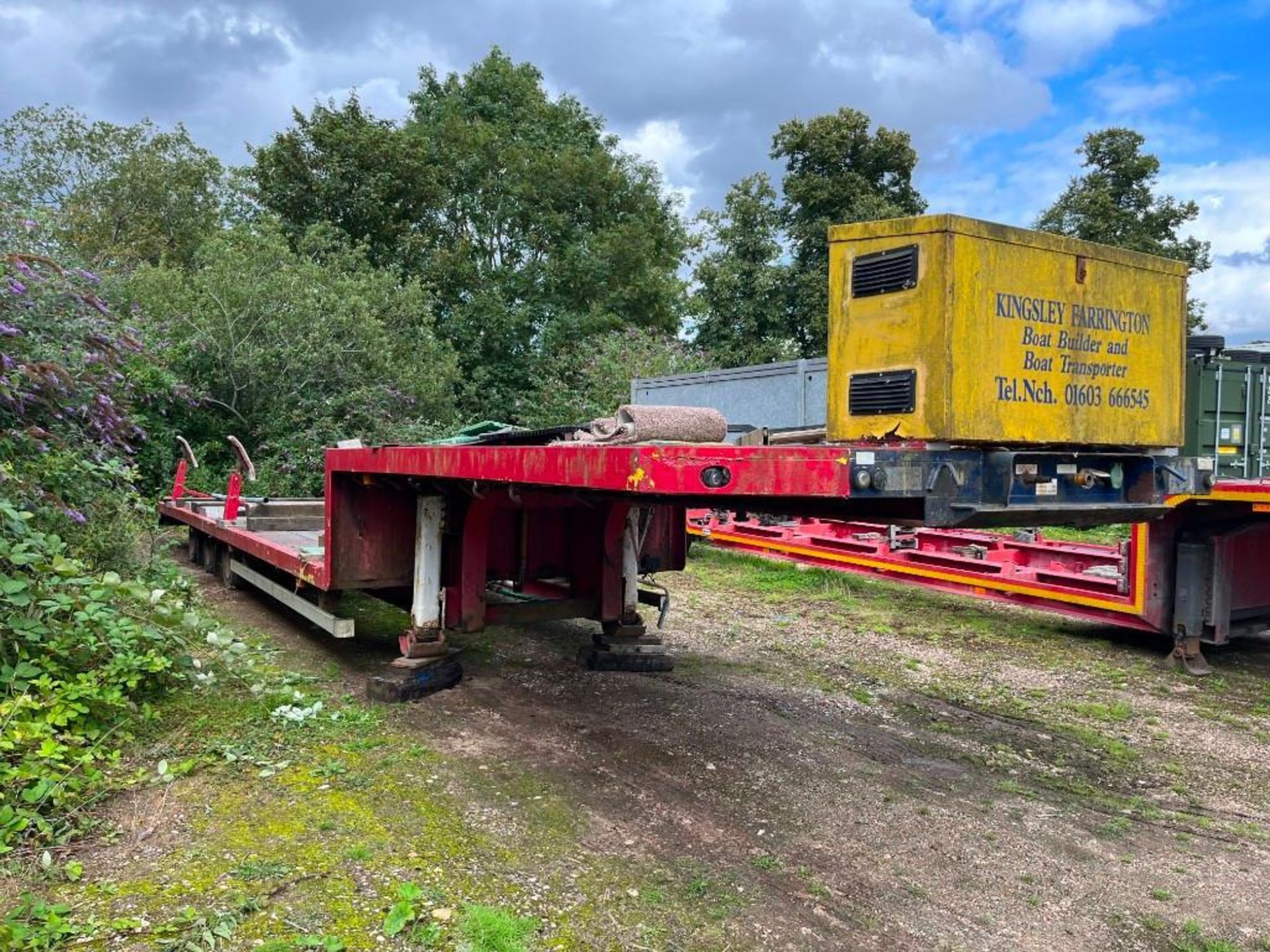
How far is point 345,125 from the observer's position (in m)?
21.9

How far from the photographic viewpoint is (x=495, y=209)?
83.5 feet

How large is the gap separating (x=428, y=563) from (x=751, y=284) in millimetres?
18984

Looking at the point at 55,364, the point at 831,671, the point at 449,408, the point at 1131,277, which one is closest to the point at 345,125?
the point at 449,408

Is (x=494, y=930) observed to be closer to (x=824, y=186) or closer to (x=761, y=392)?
(x=761, y=392)

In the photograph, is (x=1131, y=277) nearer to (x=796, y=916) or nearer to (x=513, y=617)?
(x=796, y=916)

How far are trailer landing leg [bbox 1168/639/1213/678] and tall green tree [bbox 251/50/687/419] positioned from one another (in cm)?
1745

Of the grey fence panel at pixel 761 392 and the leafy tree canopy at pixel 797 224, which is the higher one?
the leafy tree canopy at pixel 797 224

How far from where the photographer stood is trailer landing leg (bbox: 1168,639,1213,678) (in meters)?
6.36

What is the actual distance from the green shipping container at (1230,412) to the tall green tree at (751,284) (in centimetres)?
1388

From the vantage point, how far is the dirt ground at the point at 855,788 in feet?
9.75

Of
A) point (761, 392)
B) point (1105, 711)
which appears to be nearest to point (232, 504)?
point (1105, 711)

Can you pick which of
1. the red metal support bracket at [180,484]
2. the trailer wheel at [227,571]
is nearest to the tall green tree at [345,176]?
the red metal support bracket at [180,484]

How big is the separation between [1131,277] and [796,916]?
2.56m

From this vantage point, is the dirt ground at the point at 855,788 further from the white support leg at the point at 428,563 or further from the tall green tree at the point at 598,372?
the tall green tree at the point at 598,372
